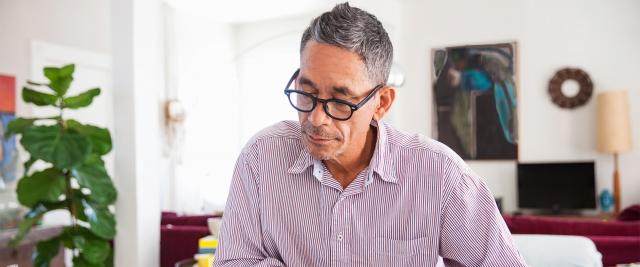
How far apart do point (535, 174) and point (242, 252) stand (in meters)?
5.55

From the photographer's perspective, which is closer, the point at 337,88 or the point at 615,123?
the point at 337,88

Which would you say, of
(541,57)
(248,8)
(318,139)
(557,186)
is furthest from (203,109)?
(318,139)

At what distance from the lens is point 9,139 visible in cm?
467

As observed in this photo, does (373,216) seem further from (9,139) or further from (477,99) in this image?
(477,99)

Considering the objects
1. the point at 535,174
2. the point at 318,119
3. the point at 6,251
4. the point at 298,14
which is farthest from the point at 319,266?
the point at 298,14

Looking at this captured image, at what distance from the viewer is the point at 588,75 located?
20.7 feet

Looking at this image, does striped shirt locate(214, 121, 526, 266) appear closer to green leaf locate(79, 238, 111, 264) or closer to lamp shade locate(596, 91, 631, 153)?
green leaf locate(79, 238, 111, 264)

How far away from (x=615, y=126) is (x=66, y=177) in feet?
16.3

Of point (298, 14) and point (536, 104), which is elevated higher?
point (298, 14)

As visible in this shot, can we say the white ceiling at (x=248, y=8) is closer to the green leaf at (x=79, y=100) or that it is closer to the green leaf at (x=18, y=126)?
the green leaf at (x=79, y=100)

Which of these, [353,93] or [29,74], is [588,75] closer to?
[29,74]

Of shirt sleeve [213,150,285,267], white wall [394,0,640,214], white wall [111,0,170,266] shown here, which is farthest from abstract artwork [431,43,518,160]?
shirt sleeve [213,150,285,267]

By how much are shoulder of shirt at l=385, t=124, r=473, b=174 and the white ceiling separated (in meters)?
5.46

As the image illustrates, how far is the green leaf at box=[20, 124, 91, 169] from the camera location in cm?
294
